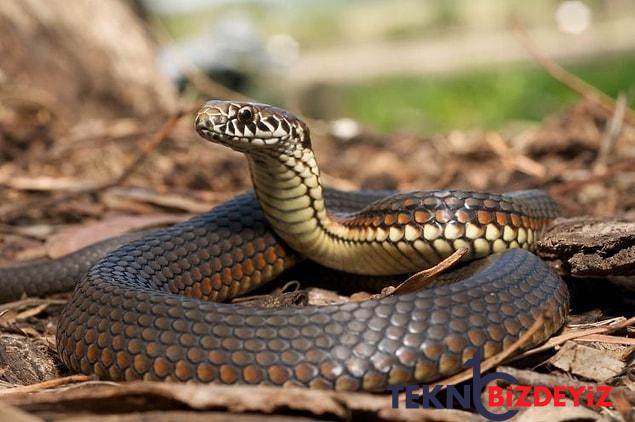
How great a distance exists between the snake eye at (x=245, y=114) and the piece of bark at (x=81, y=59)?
6244mm

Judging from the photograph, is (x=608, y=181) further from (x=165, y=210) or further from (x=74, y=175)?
(x=74, y=175)

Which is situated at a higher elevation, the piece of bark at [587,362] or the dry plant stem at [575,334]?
the dry plant stem at [575,334]

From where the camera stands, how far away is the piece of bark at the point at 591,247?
4426 millimetres

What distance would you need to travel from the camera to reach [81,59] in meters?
11.0

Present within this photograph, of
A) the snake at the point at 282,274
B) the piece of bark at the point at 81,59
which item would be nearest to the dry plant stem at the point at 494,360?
the snake at the point at 282,274

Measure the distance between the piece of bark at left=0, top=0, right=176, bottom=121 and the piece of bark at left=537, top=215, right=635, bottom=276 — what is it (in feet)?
23.5

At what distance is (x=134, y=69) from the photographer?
464 inches

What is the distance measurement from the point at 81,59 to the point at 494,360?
8902 mm

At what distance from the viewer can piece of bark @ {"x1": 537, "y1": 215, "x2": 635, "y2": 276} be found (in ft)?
14.5

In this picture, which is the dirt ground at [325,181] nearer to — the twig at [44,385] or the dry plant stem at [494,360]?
the twig at [44,385]

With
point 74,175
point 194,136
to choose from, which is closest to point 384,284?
point 74,175

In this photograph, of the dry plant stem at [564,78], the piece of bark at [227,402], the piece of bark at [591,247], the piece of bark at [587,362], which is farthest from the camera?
the dry plant stem at [564,78]

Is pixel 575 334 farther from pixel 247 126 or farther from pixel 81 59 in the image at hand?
pixel 81 59

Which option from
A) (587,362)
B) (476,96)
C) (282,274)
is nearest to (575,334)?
(587,362)
